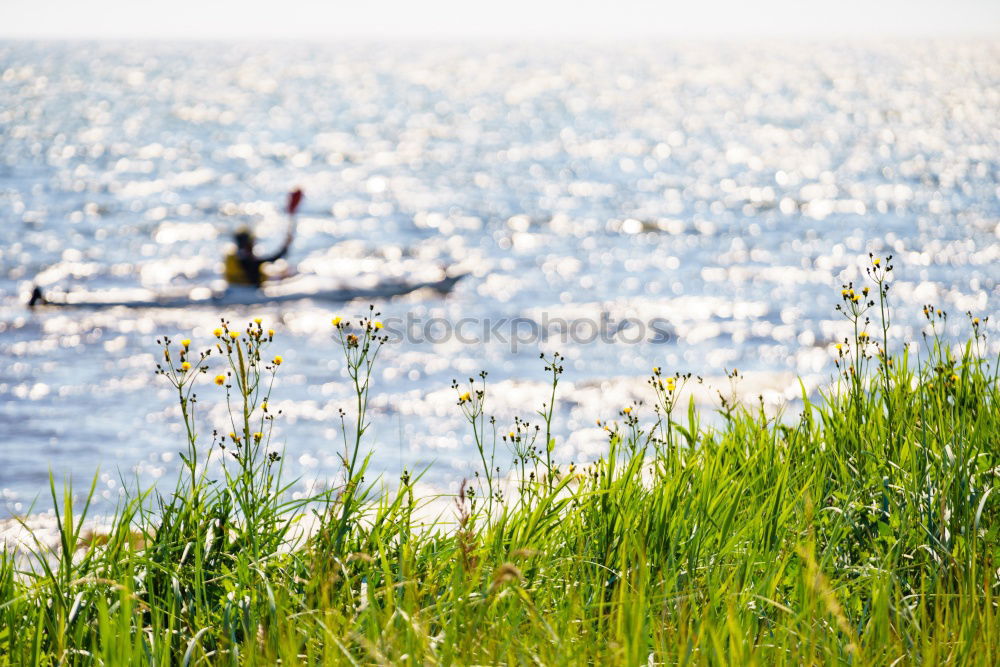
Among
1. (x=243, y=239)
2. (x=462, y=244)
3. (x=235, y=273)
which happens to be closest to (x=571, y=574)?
(x=243, y=239)

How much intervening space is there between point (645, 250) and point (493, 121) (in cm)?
4861

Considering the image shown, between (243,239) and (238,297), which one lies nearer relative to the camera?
(238,297)

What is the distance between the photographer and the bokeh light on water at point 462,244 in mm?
13594

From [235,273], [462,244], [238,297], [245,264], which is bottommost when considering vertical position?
[238,297]

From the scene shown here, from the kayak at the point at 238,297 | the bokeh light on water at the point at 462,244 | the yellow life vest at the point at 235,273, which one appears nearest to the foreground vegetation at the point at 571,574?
the bokeh light on water at the point at 462,244

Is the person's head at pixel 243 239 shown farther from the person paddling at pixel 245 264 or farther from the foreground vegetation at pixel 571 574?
the foreground vegetation at pixel 571 574

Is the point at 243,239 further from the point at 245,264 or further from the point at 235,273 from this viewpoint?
the point at 235,273

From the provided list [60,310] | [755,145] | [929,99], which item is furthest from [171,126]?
[929,99]

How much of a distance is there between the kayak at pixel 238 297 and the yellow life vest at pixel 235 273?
0.59ft

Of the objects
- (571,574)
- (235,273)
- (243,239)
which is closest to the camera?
(571,574)

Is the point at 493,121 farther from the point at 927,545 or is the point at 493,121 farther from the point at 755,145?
the point at 927,545

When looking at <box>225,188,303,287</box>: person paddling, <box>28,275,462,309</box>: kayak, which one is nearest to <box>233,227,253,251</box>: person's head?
<box>225,188,303,287</box>: person paddling

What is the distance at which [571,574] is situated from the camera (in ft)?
12.1

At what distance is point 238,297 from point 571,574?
1710cm
